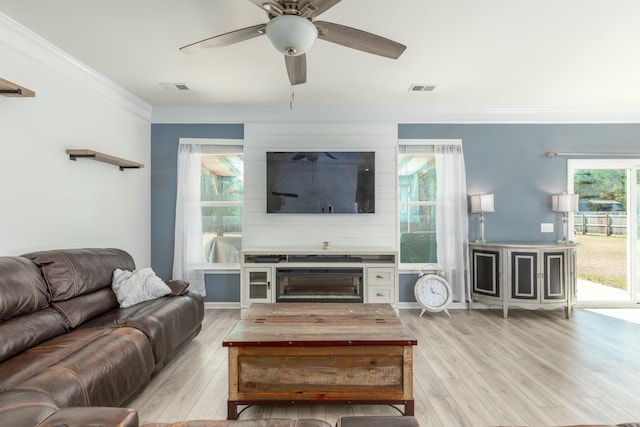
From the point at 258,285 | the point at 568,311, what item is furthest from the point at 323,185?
the point at 568,311

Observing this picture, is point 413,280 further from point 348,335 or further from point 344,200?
point 348,335

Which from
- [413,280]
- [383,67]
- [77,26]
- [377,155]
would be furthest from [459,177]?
[77,26]

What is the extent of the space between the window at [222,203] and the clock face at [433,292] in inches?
94.4

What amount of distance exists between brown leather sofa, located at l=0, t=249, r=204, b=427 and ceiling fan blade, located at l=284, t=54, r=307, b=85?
2058mm

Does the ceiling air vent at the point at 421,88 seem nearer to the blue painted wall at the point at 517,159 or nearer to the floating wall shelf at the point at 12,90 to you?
the blue painted wall at the point at 517,159

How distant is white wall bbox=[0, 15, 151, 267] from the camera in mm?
2594

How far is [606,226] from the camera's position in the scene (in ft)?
15.4

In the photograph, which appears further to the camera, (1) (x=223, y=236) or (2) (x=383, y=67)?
(1) (x=223, y=236)

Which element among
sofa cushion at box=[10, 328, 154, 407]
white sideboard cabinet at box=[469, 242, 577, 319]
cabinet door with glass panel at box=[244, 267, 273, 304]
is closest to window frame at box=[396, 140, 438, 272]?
white sideboard cabinet at box=[469, 242, 577, 319]

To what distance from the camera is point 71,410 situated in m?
1.05

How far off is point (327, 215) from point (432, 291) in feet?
5.37

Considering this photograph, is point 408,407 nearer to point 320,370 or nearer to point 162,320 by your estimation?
A: point 320,370

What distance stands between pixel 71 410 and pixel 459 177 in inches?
178

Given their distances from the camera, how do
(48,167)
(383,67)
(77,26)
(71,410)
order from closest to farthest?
(71,410), (77,26), (48,167), (383,67)
